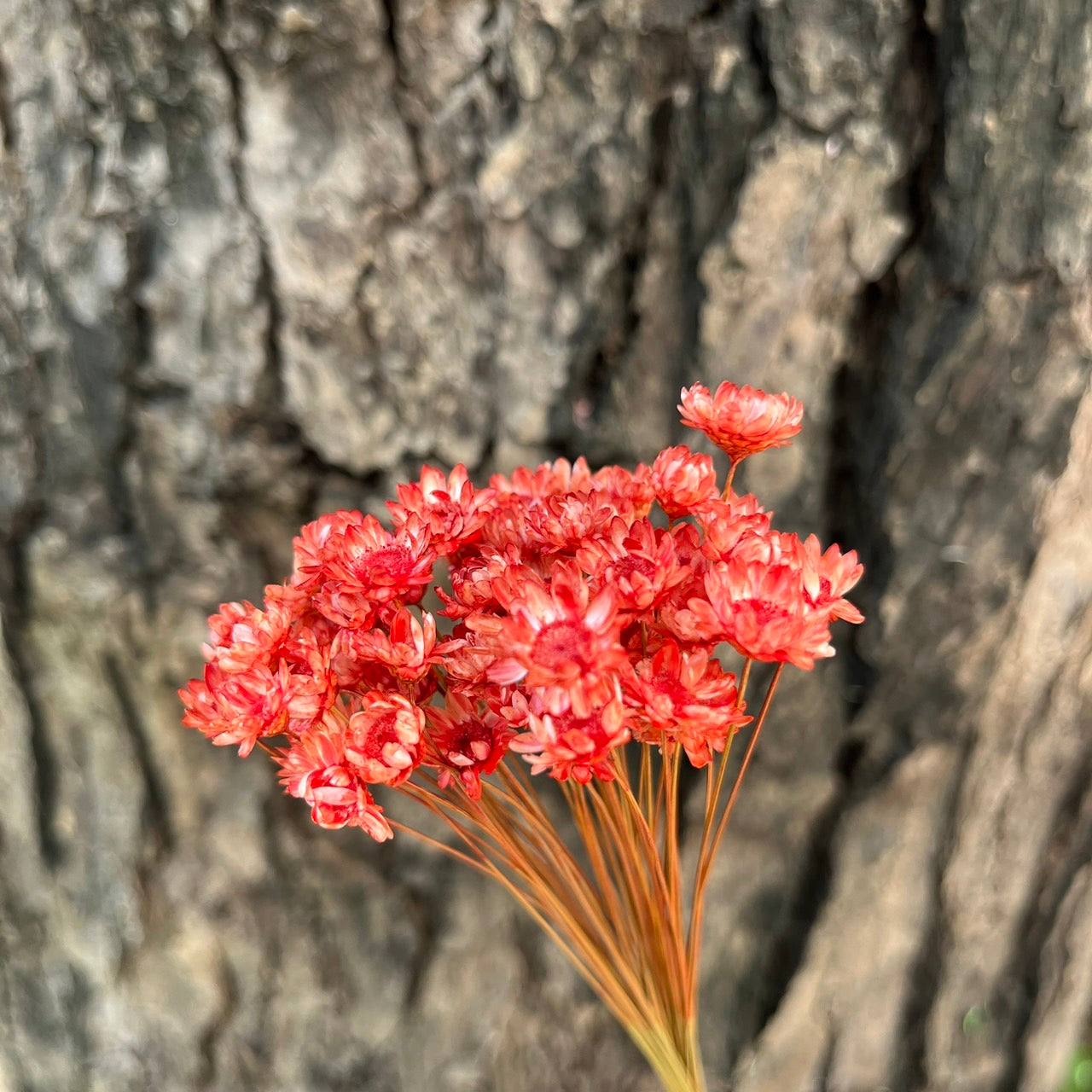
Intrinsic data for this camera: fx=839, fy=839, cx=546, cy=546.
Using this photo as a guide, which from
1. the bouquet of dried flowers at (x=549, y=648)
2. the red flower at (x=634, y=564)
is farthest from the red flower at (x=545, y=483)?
the red flower at (x=634, y=564)

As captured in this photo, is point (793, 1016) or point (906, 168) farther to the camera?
point (793, 1016)

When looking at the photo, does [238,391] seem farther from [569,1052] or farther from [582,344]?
[569,1052]

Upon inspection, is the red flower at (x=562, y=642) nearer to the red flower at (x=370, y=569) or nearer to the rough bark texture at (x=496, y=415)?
the red flower at (x=370, y=569)

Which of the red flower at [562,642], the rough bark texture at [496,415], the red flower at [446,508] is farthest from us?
the rough bark texture at [496,415]

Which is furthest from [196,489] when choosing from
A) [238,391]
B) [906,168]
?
[906,168]

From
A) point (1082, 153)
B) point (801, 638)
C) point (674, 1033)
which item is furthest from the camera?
point (1082, 153)

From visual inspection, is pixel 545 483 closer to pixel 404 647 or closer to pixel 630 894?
pixel 404 647

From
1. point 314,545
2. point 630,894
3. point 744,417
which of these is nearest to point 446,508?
point 314,545
